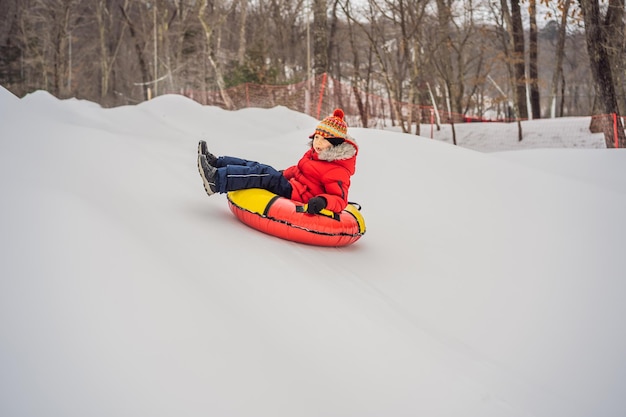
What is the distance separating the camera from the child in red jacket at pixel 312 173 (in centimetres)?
358

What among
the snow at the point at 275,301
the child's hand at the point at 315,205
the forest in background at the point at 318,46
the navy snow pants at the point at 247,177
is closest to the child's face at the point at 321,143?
the navy snow pants at the point at 247,177

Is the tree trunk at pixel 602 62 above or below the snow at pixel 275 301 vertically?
above

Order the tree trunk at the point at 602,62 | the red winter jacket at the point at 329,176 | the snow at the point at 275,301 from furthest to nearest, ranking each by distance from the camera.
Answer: the tree trunk at the point at 602,62, the red winter jacket at the point at 329,176, the snow at the point at 275,301

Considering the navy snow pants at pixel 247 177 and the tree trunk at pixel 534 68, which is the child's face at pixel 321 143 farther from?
the tree trunk at pixel 534 68

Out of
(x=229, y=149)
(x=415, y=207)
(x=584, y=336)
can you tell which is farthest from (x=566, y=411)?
(x=229, y=149)

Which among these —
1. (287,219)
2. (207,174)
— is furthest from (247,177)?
(287,219)

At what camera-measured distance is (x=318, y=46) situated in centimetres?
1252

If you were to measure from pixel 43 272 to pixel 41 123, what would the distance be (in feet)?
10.0

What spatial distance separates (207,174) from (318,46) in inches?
388

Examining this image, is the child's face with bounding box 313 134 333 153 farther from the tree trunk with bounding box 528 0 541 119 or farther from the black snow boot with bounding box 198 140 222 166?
the tree trunk with bounding box 528 0 541 119

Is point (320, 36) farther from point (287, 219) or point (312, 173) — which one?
point (287, 219)

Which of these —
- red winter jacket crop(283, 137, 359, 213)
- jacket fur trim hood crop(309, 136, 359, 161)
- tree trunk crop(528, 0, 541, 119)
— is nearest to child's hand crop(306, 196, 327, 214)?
red winter jacket crop(283, 137, 359, 213)

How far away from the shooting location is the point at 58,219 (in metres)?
2.47

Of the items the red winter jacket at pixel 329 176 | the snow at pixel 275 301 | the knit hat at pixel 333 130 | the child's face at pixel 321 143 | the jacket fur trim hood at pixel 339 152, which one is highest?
the knit hat at pixel 333 130
